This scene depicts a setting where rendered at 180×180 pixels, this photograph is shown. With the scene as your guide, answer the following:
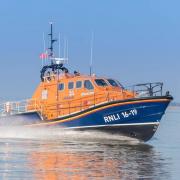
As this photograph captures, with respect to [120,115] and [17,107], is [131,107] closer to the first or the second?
[120,115]

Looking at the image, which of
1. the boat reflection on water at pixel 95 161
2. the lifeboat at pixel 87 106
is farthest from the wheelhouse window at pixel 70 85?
the boat reflection on water at pixel 95 161

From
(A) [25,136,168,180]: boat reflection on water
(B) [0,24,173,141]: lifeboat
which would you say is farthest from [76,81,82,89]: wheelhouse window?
(A) [25,136,168,180]: boat reflection on water

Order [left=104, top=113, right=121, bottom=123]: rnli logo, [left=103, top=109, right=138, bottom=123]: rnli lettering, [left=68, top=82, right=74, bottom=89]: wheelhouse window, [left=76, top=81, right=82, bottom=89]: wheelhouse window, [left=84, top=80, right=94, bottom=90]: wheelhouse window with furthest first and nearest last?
A: [left=68, top=82, right=74, bottom=89]: wheelhouse window, [left=76, top=81, right=82, bottom=89]: wheelhouse window, [left=84, top=80, right=94, bottom=90]: wheelhouse window, [left=104, top=113, right=121, bottom=123]: rnli logo, [left=103, top=109, right=138, bottom=123]: rnli lettering

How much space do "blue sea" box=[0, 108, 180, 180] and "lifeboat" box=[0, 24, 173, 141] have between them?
1.63ft

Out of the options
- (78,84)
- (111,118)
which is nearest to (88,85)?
(78,84)

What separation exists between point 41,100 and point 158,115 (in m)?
6.29

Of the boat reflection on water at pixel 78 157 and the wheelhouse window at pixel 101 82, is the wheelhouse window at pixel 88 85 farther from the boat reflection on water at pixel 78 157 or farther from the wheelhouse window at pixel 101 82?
the boat reflection on water at pixel 78 157

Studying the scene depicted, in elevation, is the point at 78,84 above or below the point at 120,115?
above

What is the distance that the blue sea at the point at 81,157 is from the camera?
47.3 ft

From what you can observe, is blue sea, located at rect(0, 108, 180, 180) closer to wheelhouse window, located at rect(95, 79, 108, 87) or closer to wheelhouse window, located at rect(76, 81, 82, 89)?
wheelhouse window, located at rect(76, 81, 82, 89)

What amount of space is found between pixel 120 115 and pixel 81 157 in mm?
6349

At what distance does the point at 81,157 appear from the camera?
709 inches

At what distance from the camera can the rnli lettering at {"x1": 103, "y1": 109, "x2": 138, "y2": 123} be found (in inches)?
941

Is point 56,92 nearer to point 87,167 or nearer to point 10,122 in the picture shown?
point 10,122
